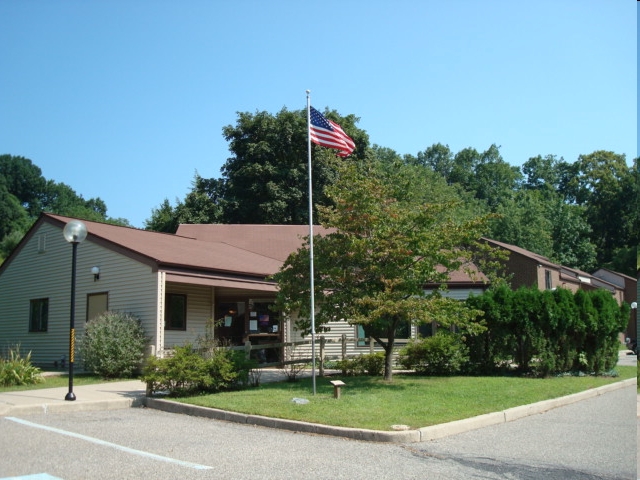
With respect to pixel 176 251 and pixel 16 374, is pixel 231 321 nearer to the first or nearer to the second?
pixel 176 251

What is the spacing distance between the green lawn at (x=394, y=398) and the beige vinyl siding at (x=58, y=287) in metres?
5.51

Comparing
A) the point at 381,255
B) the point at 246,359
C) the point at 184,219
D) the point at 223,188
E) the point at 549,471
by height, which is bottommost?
the point at 549,471

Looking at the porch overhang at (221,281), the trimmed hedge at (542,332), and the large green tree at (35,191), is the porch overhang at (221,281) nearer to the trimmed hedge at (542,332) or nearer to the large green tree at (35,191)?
the trimmed hedge at (542,332)

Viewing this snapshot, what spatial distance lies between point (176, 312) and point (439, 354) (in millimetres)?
8290

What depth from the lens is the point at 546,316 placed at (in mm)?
17297

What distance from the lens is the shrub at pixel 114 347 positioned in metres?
16.9

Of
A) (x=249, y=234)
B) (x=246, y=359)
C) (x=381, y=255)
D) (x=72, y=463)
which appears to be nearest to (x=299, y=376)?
(x=246, y=359)

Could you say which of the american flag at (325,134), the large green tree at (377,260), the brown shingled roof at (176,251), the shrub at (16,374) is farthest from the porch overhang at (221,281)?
the american flag at (325,134)

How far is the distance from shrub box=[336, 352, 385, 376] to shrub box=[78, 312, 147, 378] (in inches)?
220

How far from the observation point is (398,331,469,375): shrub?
1738cm

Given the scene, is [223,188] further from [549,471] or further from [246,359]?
[549,471]

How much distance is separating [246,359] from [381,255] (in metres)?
3.97

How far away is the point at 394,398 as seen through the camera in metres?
12.6

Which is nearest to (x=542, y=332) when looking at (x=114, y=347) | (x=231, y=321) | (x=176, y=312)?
(x=231, y=321)
